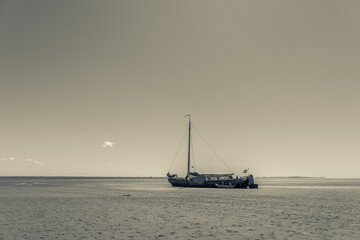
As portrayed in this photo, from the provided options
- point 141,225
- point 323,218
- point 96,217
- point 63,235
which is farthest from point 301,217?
point 63,235

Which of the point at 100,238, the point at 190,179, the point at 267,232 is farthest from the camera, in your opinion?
the point at 190,179

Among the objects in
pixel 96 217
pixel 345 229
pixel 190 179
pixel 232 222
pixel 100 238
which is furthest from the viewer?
pixel 190 179

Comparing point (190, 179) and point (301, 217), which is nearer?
point (301, 217)

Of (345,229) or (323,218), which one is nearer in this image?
(345,229)

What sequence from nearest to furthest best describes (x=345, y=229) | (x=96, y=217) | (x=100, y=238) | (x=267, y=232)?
(x=100, y=238) < (x=267, y=232) < (x=345, y=229) < (x=96, y=217)

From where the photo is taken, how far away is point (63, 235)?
2480cm

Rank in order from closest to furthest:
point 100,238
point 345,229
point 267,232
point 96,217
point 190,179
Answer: point 100,238 → point 267,232 → point 345,229 → point 96,217 → point 190,179

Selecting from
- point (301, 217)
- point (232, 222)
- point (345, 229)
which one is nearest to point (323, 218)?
point (301, 217)

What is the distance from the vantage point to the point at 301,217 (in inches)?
1419

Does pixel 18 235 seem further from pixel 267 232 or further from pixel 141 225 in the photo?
pixel 267 232

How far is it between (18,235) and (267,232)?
18.9 meters

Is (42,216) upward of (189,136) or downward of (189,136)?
downward

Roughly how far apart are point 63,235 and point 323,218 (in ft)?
85.9

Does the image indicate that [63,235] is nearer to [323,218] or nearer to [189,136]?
[323,218]
